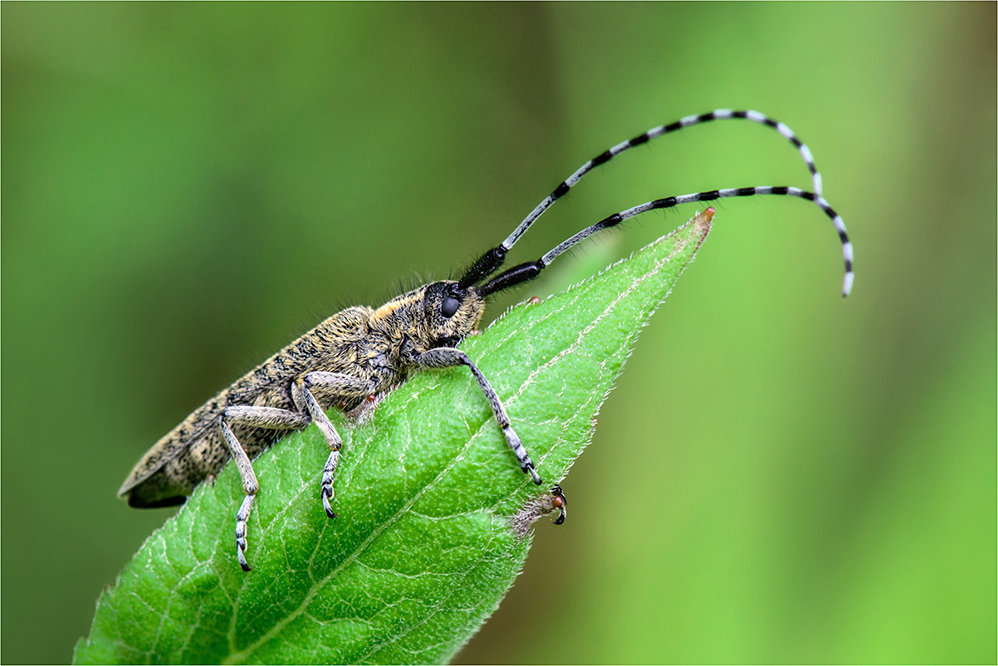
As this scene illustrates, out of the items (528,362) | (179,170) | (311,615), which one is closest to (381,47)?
(179,170)

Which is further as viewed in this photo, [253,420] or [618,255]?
[618,255]

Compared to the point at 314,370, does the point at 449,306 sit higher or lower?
higher

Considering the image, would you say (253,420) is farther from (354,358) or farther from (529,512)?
(529,512)

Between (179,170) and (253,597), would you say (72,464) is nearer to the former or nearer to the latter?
(179,170)

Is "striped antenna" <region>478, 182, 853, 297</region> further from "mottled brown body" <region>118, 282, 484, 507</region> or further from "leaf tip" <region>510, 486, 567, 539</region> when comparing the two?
"leaf tip" <region>510, 486, 567, 539</region>

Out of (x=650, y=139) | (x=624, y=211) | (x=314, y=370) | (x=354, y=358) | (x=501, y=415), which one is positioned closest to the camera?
(x=501, y=415)

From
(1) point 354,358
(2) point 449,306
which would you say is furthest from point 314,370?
(2) point 449,306
